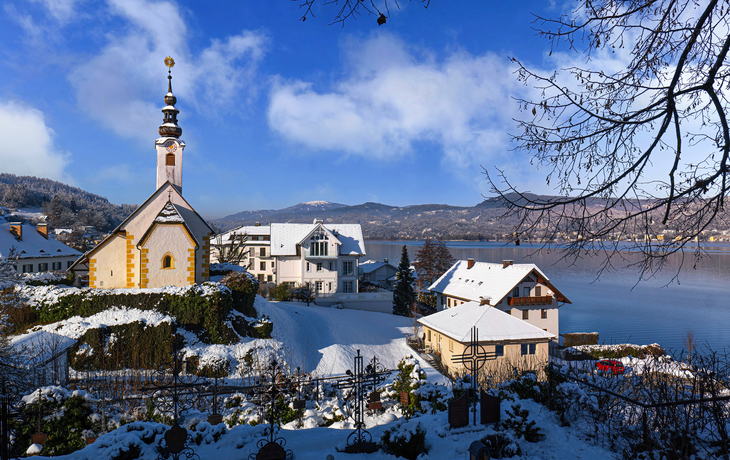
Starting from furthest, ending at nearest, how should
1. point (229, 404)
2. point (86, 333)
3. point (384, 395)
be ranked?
1. point (86, 333)
2. point (384, 395)
3. point (229, 404)

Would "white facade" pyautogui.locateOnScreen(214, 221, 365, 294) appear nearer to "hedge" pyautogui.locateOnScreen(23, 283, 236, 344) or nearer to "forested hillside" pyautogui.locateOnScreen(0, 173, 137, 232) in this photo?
"hedge" pyautogui.locateOnScreen(23, 283, 236, 344)

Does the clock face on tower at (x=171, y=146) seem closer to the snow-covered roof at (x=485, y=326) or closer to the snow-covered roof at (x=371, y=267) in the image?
the snow-covered roof at (x=485, y=326)

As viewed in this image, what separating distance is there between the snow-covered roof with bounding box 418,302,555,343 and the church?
1320cm

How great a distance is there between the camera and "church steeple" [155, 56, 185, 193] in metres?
18.6

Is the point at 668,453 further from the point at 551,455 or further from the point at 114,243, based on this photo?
the point at 114,243

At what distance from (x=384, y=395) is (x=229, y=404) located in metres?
4.25

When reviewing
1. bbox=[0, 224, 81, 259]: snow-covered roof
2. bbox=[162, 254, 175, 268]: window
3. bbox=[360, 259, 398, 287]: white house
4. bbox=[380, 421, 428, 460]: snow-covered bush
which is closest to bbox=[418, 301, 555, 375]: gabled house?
bbox=[380, 421, 428, 460]: snow-covered bush

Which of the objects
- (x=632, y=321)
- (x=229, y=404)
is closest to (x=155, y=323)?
(x=229, y=404)

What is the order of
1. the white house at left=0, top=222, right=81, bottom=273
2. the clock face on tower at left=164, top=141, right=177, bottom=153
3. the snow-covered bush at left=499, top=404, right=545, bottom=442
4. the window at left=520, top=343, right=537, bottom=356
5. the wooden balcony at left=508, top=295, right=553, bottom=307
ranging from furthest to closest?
the white house at left=0, top=222, right=81, bottom=273 < the wooden balcony at left=508, top=295, right=553, bottom=307 < the clock face on tower at left=164, top=141, right=177, bottom=153 < the window at left=520, top=343, right=537, bottom=356 < the snow-covered bush at left=499, top=404, right=545, bottom=442

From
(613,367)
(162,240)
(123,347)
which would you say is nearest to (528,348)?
(613,367)

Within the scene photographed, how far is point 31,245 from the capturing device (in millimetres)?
32156

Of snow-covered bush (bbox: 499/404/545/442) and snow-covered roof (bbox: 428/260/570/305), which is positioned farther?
snow-covered roof (bbox: 428/260/570/305)

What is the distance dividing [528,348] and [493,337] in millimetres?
2203

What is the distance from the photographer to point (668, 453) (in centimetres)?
452
